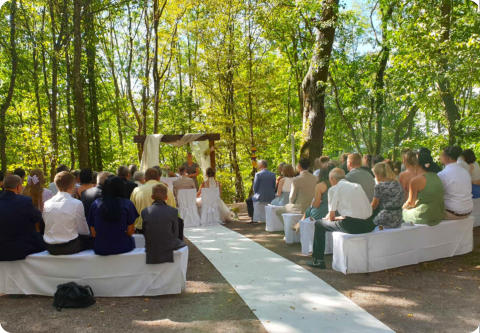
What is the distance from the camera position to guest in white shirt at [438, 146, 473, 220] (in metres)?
5.59

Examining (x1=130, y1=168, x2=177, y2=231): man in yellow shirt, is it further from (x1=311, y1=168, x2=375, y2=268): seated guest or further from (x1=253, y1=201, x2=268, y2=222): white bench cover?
(x1=253, y1=201, x2=268, y2=222): white bench cover

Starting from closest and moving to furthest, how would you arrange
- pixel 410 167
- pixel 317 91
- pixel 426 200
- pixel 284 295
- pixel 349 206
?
pixel 284 295, pixel 349 206, pixel 426 200, pixel 410 167, pixel 317 91

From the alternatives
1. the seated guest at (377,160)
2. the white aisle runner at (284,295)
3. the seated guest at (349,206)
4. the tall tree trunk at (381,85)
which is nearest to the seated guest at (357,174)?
the seated guest at (349,206)

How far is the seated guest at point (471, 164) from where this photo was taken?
275 inches

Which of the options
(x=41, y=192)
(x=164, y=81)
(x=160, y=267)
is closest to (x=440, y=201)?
(x=160, y=267)

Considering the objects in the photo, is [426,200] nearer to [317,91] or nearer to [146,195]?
[146,195]

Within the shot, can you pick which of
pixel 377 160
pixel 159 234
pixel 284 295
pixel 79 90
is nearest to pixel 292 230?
pixel 377 160

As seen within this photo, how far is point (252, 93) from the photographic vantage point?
1631 centimetres

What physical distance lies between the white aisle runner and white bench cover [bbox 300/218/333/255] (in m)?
0.49

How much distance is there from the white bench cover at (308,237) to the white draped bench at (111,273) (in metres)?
2.35

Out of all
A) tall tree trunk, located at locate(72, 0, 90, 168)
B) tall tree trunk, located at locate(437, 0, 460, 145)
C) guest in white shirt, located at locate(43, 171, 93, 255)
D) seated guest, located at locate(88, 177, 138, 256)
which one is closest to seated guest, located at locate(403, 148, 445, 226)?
tall tree trunk, located at locate(437, 0, 460, 145)

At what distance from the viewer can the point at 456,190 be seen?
561cm

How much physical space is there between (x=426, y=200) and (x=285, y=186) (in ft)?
9.98

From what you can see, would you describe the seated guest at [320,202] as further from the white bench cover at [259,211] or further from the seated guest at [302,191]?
the white bench cover at [259,211]
